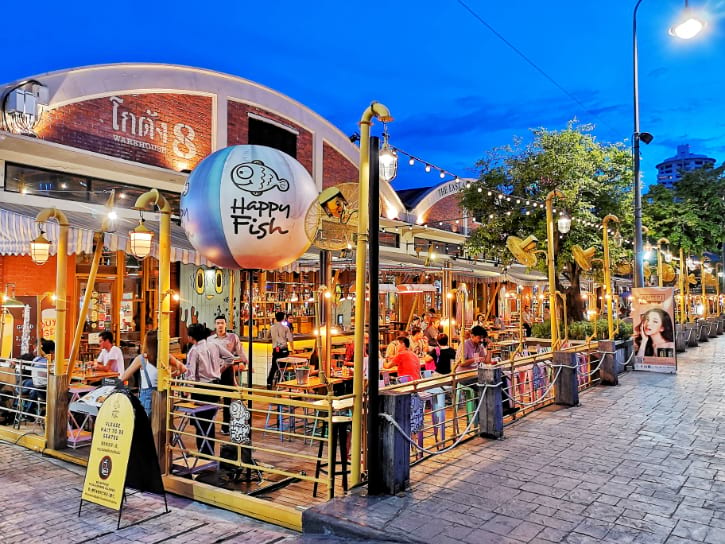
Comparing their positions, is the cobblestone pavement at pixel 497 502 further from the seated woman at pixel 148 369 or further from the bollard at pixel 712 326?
the bollard at pixel 712 326

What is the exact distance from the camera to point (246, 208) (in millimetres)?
5320

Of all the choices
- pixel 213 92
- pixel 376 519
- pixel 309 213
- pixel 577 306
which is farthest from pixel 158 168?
pixel 577 306

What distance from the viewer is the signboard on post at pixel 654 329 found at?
45.3ft

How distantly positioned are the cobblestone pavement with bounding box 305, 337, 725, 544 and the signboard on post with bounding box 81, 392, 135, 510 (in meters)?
1.93

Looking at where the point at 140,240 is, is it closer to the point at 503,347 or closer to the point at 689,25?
the point at 689,25

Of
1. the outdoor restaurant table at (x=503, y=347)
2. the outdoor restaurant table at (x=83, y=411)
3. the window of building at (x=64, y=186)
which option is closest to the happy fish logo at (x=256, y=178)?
the outdoor restaurant table at (x=83, y=411)

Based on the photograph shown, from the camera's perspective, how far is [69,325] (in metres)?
12.4

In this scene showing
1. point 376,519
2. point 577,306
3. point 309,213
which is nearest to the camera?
point 376,519

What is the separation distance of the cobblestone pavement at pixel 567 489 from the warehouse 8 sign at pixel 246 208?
2.52 meters

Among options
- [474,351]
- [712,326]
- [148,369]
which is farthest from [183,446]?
[712,326]

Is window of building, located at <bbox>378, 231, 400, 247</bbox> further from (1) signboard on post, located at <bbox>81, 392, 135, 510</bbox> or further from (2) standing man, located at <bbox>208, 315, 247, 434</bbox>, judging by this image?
(1) signboard on post, located at <bbox>81, 392, 135, 510</bbox>

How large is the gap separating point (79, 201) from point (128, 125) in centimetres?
233

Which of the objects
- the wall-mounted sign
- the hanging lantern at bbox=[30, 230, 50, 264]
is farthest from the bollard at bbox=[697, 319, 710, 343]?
the hanging lantern at bbox=[30, 230, 50, 264]

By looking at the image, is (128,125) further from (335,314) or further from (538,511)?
(538,511)
